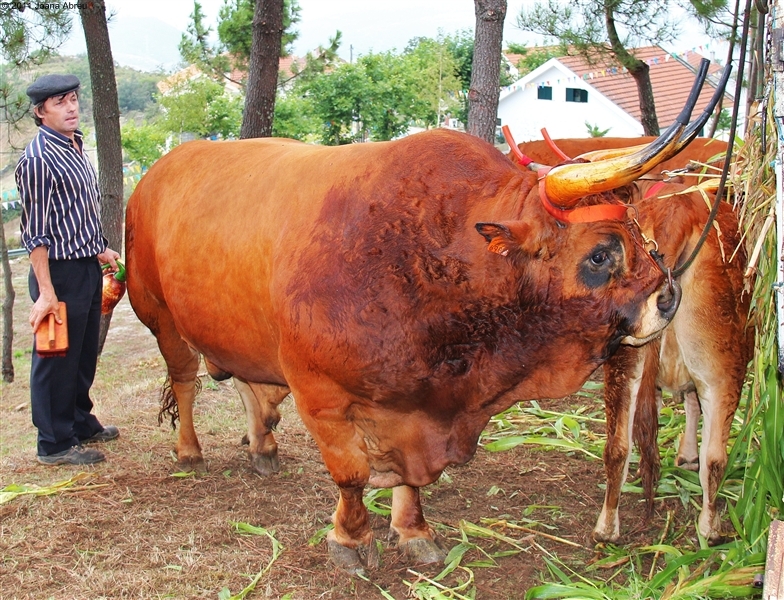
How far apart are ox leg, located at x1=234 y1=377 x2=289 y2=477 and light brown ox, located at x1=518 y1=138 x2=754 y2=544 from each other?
1987mm

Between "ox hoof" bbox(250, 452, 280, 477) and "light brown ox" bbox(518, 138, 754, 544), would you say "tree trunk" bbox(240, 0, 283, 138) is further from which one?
"light brown ox" bbox(518, 138, 754, 544)

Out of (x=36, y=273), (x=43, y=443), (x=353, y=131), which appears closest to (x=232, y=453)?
(x=43, y=443)

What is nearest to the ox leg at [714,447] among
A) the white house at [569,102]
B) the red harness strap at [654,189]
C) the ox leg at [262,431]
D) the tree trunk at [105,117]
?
the red harness strap at [654,189]

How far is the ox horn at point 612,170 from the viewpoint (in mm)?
2875

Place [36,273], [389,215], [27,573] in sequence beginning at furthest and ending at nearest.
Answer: [36,273] < [27,573] < [389,215]

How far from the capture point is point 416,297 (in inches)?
135

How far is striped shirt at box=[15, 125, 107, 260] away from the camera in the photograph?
17.2 ft

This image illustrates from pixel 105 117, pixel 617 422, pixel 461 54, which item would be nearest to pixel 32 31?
pixel 105 117

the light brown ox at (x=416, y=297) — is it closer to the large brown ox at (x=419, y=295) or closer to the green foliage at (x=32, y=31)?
the large brown ox at (x=419, y=295)

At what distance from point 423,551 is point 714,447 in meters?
1.44

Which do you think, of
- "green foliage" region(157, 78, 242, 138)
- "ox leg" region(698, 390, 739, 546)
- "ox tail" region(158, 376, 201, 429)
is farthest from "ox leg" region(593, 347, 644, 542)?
"green foliage" region(157, 78, 242, 138)

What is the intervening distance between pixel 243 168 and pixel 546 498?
7.99 feet

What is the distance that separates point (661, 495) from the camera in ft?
15.5

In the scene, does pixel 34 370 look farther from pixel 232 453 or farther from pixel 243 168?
pixel 243 168
